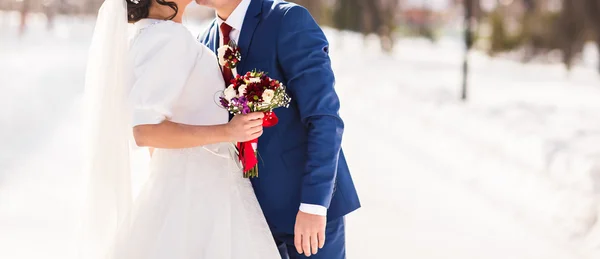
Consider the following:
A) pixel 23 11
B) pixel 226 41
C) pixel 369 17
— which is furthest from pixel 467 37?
pixel 23 11

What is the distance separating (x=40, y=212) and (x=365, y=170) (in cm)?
387

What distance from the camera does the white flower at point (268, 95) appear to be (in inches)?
97.7

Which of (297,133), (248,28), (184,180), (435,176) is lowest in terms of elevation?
(435,176)

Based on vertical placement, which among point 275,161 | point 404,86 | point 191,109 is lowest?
point 404,86

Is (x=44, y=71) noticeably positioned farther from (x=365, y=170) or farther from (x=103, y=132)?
(x=103, y=132)

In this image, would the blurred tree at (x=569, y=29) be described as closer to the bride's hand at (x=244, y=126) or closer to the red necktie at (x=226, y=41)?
the red necktie at (x=226, y=41)

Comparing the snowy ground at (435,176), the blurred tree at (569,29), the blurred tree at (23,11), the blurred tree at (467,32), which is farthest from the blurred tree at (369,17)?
the snowy ground at (435,176)

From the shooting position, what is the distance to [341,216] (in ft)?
9.49

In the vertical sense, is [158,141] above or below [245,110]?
below

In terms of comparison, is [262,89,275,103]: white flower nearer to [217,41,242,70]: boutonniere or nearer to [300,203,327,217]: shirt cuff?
[217,41,242,70]: boutonniere

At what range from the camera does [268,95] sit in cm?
249

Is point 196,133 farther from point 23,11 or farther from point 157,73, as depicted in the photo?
point 23,11

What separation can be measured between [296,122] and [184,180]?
0.44m

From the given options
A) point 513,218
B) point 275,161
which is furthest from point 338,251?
point 513,218
